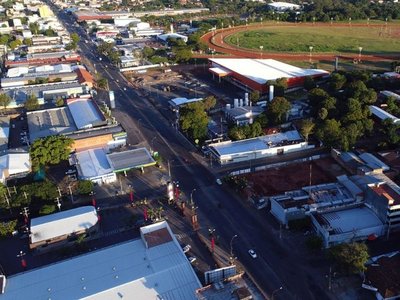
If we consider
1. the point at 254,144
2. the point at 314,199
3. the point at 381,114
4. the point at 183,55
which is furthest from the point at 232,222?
the point at 183,55

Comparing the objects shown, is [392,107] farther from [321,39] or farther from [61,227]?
[321,39]

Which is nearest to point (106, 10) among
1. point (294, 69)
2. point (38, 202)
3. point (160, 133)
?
point (294, 69)

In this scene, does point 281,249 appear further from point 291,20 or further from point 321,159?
point 291,20

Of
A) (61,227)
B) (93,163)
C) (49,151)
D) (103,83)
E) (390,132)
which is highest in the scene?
(103,83)

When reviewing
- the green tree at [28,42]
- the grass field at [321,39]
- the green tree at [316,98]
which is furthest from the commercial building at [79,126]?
the green tree at [28,42]

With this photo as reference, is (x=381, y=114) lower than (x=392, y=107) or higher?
lower
